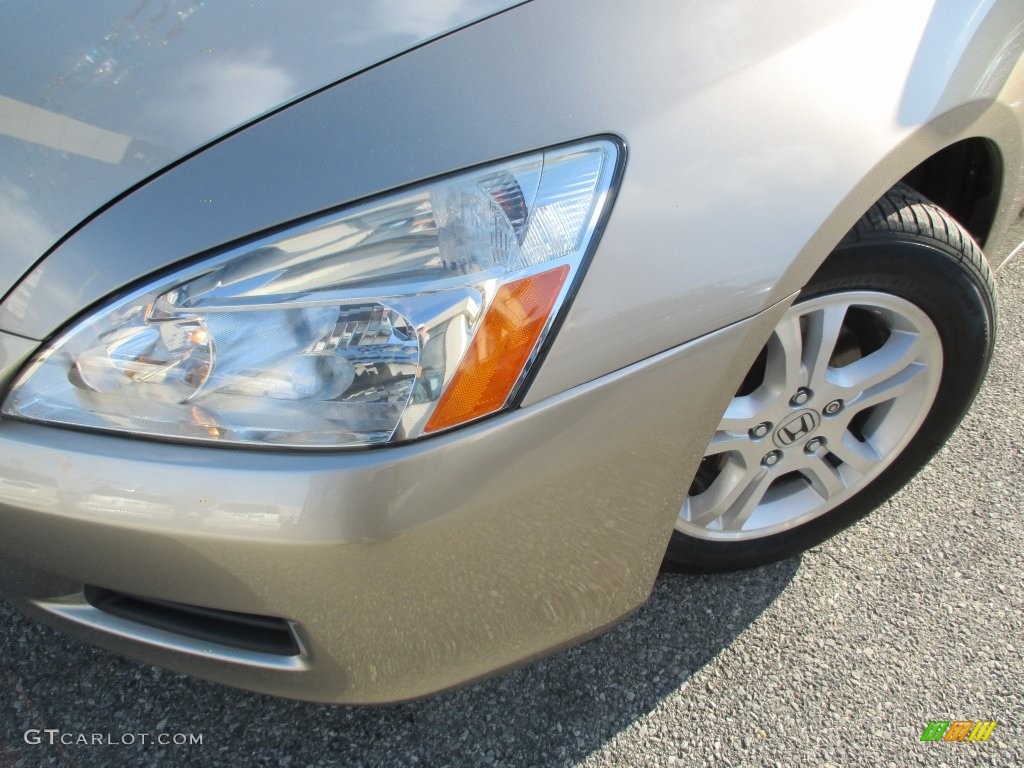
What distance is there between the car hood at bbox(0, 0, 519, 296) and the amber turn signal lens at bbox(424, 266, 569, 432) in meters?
0.42

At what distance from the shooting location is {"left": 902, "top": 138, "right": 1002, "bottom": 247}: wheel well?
1.72m

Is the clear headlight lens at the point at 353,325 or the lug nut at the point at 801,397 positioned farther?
the lug nut at the point at 801,397

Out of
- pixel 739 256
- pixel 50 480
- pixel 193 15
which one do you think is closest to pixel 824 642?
pixel 739 256

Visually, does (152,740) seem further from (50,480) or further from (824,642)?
(824,642)

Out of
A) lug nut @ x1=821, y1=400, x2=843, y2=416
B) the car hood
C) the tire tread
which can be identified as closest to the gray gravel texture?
lug nut @ x1=821, y1=400, x2=843, y2=416

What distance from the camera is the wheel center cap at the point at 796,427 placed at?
1.67m

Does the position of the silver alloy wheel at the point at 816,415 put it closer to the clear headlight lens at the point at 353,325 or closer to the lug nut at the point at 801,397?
the lug nut at the point at 801,397

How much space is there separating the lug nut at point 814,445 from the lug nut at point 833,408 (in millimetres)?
68

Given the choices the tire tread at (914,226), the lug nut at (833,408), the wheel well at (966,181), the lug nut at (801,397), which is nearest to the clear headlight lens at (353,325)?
the tire tread at (914,226)

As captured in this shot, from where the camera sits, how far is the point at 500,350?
1.14 m

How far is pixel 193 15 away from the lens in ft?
4.46

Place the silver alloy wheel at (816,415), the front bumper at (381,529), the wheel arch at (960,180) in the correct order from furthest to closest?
the silver alloy wheel at (816,415) < the wheel arch at (960,180) < the front bumper at (381,529)

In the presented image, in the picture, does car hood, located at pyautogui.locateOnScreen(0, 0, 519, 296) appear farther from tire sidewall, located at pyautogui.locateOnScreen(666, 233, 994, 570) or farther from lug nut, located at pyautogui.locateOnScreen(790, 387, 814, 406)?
lug nut, located at pyautogui.locateOnScreen(790, 387, 814, 406)

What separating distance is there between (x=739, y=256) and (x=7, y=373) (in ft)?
3.40
